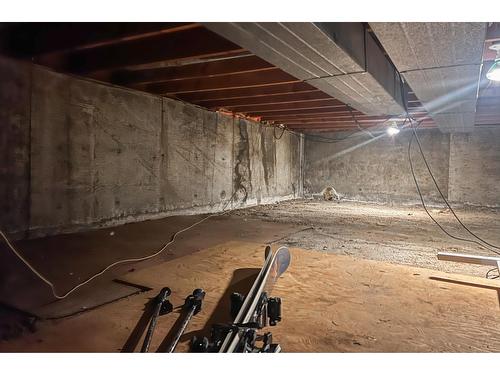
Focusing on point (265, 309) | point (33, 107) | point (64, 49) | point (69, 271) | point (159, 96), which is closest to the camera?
point (265, 309)

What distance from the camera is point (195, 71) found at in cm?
361

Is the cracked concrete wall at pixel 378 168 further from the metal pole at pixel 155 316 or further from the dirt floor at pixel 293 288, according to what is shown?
the metal pole at pixel 155 316

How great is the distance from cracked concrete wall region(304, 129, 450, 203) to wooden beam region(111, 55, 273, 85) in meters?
6.03

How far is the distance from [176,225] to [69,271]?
2085mm

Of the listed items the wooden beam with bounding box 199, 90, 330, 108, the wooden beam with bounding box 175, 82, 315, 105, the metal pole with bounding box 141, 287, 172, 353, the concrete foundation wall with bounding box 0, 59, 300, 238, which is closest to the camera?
the metal pole with bounding box 141, 287, 172, 353

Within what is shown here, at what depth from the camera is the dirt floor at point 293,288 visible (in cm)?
153

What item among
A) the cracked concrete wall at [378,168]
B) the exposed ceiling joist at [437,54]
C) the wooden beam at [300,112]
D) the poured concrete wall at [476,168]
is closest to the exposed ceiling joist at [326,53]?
the exposed ceiling joist at [437,54]

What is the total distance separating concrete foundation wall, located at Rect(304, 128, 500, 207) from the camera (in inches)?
291

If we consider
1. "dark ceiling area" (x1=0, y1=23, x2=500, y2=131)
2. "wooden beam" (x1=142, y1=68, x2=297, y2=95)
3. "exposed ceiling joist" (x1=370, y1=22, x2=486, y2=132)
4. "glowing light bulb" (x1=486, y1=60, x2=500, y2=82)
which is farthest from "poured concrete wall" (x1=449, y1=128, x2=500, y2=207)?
"wooden beam" (x1=142, y1=68, x2=297, y2=95)

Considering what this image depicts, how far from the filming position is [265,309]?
1.67 metres

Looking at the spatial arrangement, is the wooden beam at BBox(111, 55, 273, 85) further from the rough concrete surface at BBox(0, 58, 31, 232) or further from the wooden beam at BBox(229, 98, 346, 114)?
the wooden beam at BBox(229, 98, 346, 114)

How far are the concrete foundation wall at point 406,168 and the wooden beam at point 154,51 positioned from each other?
6.54 meters
